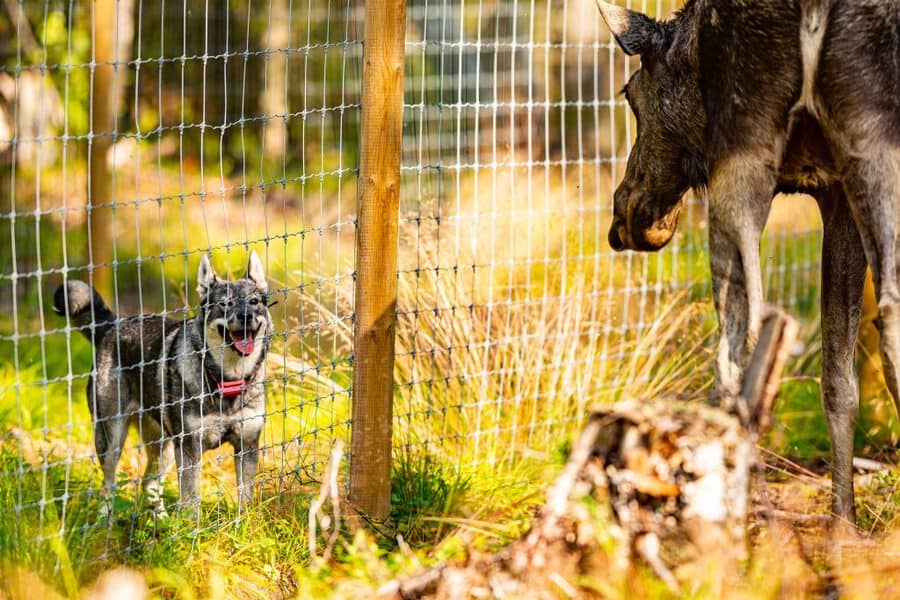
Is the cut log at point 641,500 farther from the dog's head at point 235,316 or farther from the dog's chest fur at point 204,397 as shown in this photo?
the dog's head at point 235,316

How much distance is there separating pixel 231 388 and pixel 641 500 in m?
2.49

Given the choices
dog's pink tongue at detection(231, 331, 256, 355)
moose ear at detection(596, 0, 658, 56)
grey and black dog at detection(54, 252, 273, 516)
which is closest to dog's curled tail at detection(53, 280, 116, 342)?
grey and black dog at detection(54, 252, 273, 516)

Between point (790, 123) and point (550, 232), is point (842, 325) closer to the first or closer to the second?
point (790, 123)

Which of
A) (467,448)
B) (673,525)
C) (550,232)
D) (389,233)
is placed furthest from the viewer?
(550,232)

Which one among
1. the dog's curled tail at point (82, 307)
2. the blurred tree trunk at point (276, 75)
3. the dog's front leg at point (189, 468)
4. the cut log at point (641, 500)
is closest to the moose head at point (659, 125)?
the cut log at point (641, 500)

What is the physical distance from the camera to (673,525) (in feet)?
13.2

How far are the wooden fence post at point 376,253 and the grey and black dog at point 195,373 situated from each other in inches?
24.0

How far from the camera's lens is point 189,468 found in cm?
555

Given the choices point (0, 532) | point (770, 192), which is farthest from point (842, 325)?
point (0, 532)

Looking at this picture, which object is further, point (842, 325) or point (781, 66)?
point (842, 325)

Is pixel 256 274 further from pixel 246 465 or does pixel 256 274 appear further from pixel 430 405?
pixel 430 405

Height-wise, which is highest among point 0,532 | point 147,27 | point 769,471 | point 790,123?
point 147,27

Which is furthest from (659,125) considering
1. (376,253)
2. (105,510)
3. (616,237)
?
(105,510)

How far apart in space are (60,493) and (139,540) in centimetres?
75
